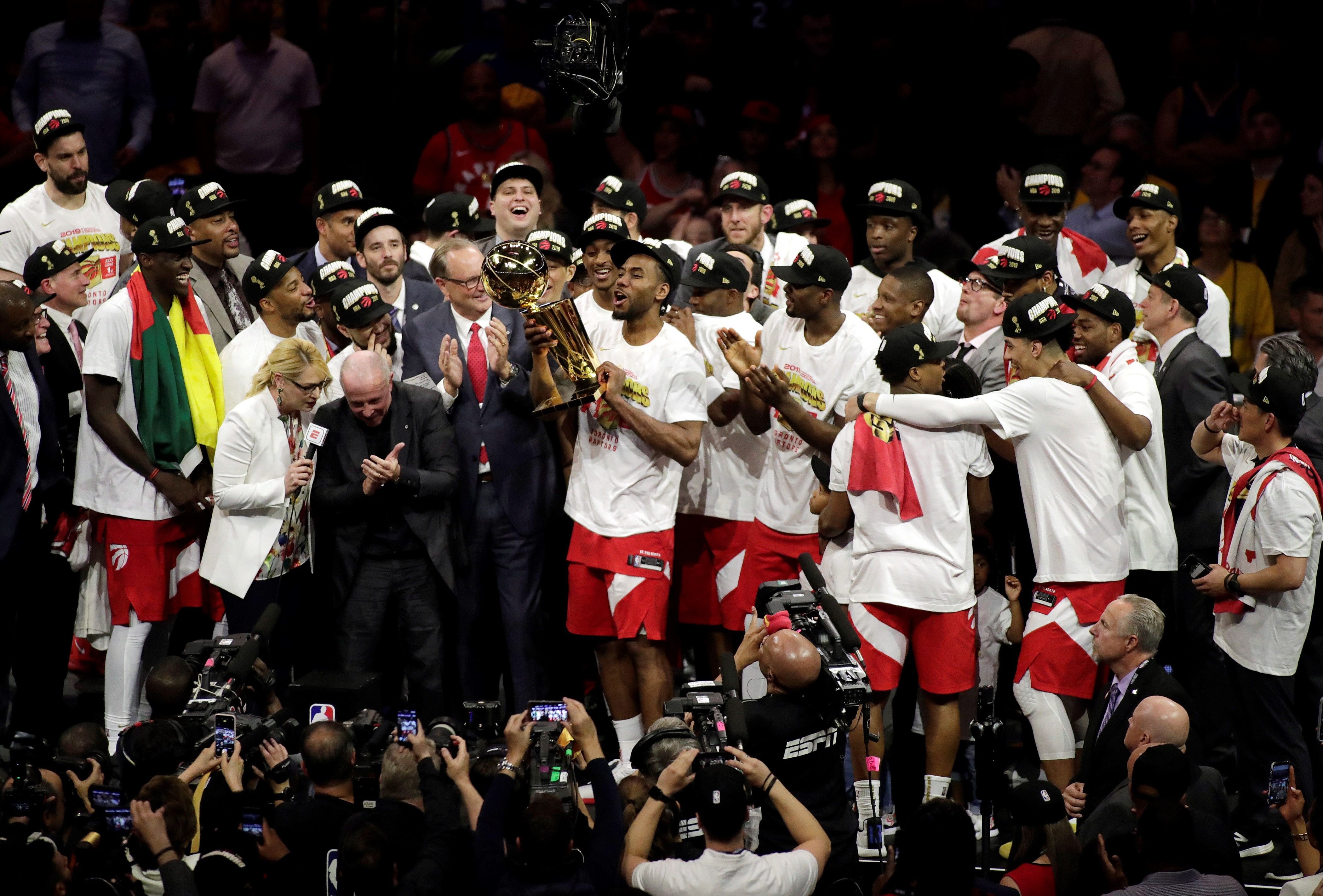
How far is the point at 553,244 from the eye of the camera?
287 inches

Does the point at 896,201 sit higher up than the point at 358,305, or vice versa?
the point at 896,201

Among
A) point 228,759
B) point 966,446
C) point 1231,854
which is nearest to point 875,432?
point 966,446

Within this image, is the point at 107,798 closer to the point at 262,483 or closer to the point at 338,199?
the point at 262,483

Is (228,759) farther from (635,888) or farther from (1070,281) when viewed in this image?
(1070,281)

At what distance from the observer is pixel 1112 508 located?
651 cm

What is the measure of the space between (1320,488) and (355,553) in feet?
13.8

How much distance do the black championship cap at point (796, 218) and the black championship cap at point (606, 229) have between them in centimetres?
183

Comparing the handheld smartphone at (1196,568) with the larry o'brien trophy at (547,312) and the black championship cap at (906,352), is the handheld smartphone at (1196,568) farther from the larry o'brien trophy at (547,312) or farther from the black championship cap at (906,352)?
the larry o'brien trophy at (547,312)

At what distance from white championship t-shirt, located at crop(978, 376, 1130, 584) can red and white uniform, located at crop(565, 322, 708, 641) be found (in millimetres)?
1442

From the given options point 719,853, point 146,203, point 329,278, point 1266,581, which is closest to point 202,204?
point 146,203

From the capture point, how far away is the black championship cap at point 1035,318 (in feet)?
21.3

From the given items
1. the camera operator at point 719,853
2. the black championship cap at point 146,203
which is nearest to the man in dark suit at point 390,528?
the black championship cap at point 146,203

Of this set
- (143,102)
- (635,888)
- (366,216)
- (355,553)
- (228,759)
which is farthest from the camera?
(143,102)

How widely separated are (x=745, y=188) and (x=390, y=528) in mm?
3062
